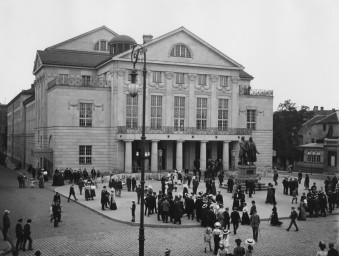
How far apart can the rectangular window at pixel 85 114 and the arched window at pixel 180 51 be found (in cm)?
1207

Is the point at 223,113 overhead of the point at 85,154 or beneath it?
overhead

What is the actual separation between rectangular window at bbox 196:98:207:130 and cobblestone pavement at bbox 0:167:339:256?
30.1 m

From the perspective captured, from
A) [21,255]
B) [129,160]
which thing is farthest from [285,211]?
[129,160]

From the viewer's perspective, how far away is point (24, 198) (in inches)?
1328

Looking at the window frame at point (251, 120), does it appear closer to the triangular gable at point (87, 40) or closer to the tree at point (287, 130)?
the tree at point (287, 130)

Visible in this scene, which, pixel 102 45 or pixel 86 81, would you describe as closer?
pixel 86 81

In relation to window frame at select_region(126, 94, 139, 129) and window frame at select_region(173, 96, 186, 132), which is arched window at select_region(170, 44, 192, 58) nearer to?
window frame at select_region(173, 96, 186, 132)

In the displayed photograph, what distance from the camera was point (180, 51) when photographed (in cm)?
5581

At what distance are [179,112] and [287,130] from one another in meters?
32.7

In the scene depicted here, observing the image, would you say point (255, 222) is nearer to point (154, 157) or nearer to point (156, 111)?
point (154, 157)

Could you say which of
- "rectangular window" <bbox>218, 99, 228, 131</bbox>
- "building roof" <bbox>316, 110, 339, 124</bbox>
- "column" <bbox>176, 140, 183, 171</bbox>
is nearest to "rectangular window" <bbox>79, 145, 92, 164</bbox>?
"column" <bbox>176, 140, 183, 171</bbox>

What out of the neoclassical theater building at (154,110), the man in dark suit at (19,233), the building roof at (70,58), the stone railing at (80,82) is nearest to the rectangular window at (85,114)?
the neoclassical theater building at (154,110)

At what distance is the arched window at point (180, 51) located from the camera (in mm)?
55469

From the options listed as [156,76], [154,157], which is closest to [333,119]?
[156,76]
